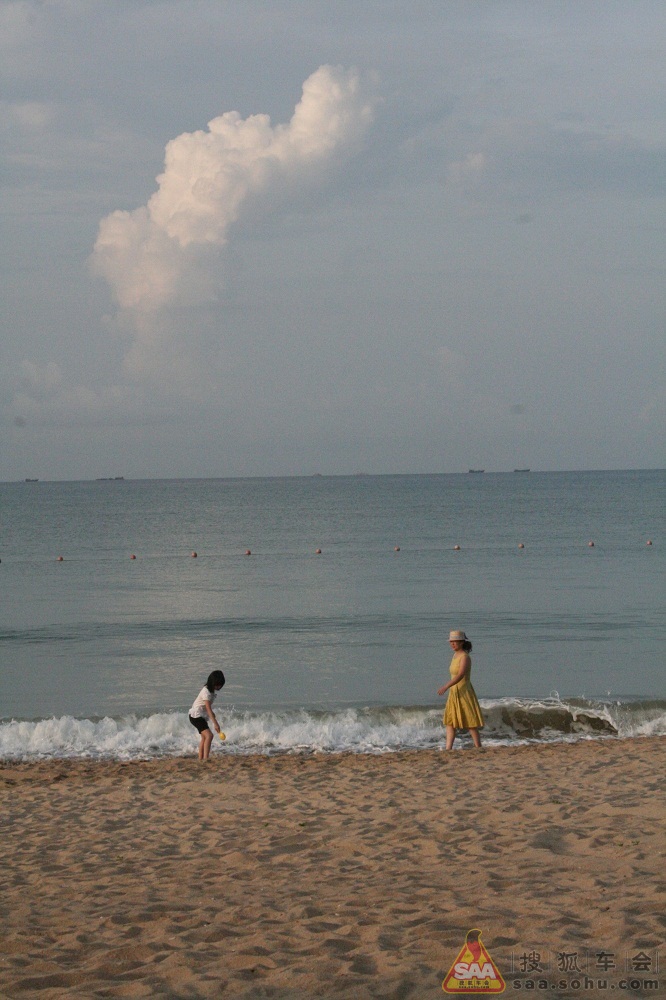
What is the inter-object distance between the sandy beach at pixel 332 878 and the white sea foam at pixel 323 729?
84.3 inches

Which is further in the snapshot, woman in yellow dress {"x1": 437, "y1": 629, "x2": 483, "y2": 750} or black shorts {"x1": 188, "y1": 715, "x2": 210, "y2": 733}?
black shorts {"x1": 188, "y1": 715, "x2": 210, "y2": 733}

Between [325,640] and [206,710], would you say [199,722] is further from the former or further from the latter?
[325,640]

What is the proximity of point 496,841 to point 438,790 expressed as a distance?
2.21 m

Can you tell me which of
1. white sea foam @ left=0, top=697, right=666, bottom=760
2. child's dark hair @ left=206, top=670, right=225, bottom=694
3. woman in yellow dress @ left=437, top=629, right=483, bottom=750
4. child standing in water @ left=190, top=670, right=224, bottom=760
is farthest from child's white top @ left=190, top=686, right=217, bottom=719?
woman in yellow dress @ left=437, top=629, right=483, bottom=750

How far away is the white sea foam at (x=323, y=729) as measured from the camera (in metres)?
13.8

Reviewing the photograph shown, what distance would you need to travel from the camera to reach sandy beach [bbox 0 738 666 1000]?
523 centimetres

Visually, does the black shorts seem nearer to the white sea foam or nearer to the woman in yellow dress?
the white sea foam

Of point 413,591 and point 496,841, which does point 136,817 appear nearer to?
point 496,841

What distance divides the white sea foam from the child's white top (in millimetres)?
1420

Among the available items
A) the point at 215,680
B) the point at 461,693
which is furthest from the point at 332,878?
the point at 461,693

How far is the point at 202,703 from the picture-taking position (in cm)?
1220

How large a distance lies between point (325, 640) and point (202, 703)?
36.6ft

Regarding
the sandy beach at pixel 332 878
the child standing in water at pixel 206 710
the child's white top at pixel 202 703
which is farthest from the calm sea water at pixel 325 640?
the sandy beach at pixel 332 878

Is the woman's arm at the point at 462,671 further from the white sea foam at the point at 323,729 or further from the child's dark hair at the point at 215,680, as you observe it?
the child's dark hair at the point at 215,680
